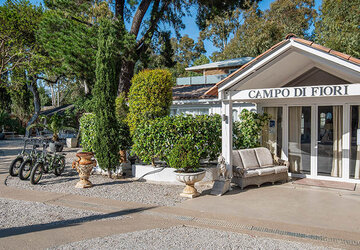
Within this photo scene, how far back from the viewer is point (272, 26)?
3019 centimetres

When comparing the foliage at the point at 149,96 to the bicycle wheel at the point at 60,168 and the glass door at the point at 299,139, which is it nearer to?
the bicycle wheel at the point at 60,168

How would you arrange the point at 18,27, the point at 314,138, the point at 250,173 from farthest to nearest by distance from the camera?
the point at 18,27 → the point at 314,138 → the point at 250,173

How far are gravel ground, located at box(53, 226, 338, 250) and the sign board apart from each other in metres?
3.52

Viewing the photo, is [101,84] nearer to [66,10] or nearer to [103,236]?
[103,236]

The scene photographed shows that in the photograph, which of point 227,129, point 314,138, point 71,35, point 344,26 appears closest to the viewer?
point 227,129

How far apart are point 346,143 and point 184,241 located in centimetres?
584

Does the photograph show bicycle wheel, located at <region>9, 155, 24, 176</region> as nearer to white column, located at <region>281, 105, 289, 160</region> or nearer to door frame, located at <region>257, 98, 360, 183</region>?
door frame, located at <region>257, 98, 360, 183</region>

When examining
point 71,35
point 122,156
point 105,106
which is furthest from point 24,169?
point 71,35

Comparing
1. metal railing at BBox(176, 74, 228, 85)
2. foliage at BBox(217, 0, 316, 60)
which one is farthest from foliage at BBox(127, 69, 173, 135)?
foliage at BBox(217, 0, 316, 60)

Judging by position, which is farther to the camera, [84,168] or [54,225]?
[84,168]

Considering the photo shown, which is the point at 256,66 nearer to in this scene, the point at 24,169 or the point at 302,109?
the point at 302,109

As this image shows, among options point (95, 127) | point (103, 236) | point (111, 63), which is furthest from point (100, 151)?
point (103, 236)

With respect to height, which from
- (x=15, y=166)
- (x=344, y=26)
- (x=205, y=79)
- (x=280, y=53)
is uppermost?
(x=344, y=26)

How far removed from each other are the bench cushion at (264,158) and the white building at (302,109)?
0.83 m
